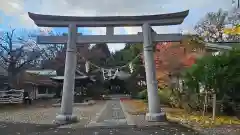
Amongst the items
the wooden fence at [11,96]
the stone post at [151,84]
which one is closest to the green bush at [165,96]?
the stone post at [151,84]

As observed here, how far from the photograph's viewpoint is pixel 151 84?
17172mm

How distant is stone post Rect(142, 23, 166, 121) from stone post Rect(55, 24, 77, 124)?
3.70 meters

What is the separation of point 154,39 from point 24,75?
1176 inches

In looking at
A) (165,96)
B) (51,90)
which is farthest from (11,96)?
(51,90)

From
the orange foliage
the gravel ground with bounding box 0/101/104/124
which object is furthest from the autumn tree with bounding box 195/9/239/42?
the gravel ground with bounding box 0/101/104/124

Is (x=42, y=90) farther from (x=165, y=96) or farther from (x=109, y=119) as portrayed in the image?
(x=109, y=119)

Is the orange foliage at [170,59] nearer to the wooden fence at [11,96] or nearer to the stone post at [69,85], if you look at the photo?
the stone post at [69,85]

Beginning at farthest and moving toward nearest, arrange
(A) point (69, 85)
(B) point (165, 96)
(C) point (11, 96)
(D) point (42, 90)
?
(D) point (42, 90) < (C) point (11, 96) < (B) point (165, 96) < (A) point (69, 85)

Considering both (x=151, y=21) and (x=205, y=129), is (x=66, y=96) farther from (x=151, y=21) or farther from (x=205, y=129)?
(x=205, y=129)

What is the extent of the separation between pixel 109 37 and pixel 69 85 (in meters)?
3.20

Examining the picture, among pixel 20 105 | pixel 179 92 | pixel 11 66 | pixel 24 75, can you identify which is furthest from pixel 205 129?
pixel 24 75

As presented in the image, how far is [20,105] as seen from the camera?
32781 mm

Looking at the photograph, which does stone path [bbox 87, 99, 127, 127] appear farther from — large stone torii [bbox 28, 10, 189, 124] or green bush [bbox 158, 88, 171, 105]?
green bush [bbox 158, 88, 171, 105]

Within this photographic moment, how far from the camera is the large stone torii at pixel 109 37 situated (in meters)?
17.2
